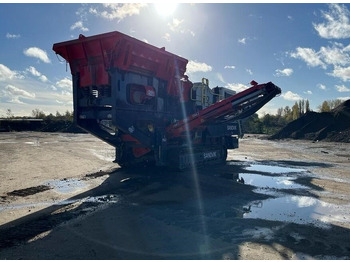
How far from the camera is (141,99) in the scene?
24.6 ft

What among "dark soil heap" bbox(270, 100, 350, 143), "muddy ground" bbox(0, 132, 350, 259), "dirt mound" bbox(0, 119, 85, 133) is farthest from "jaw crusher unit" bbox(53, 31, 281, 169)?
"dirt mound" bbox(0, 119, 85, 133)

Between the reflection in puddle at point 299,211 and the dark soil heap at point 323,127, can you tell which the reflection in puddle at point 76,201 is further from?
the dark soil heap at point 323,127

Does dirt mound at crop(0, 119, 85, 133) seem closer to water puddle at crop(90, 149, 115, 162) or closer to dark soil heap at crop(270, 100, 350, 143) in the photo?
water puddle at crop(90, 149, 115, 162)

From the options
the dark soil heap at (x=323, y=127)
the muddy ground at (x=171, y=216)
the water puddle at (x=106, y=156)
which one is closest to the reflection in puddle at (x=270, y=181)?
the muddy ground at (x=171, y=216)

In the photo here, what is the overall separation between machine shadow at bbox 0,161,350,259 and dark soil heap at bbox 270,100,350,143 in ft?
87.3

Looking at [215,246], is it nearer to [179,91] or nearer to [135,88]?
[135,88]

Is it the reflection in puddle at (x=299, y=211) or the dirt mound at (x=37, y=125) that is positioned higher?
the dirt mound at (x=37, y=125)

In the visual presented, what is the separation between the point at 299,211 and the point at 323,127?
3226cm

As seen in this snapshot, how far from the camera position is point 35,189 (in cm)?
665

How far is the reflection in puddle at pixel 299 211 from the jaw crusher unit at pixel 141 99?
3.08 m

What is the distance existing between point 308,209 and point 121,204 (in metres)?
3.72

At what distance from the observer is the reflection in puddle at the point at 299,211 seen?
4.78m

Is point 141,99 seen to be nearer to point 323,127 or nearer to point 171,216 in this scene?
point 171,216

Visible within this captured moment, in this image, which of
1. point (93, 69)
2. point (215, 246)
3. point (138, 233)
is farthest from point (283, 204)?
point (93, 69)
